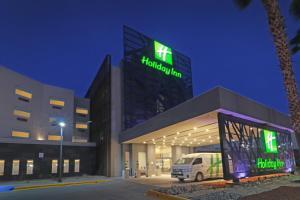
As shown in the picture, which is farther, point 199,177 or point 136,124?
point 136,124

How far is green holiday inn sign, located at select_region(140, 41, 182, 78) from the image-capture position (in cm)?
3370

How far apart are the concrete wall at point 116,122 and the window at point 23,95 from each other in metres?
13.3

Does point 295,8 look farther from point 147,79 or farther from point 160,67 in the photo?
point 160,67

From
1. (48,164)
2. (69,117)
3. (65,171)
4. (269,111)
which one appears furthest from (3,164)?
(269,111)

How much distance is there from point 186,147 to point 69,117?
19.4 metres

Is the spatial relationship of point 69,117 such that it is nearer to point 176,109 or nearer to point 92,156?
point 92,156

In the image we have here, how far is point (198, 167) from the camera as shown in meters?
20.5

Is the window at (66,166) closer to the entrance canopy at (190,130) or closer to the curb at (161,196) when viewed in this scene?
the entrance canopy at (190,130)

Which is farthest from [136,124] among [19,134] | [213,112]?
[213,112]

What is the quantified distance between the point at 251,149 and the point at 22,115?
29.2 m

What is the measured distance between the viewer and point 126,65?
1226 inches

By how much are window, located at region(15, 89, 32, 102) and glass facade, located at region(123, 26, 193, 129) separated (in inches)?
574

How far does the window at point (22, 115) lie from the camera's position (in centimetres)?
3217

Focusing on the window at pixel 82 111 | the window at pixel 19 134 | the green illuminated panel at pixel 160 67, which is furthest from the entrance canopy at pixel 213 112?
the window at pixel 82 111
